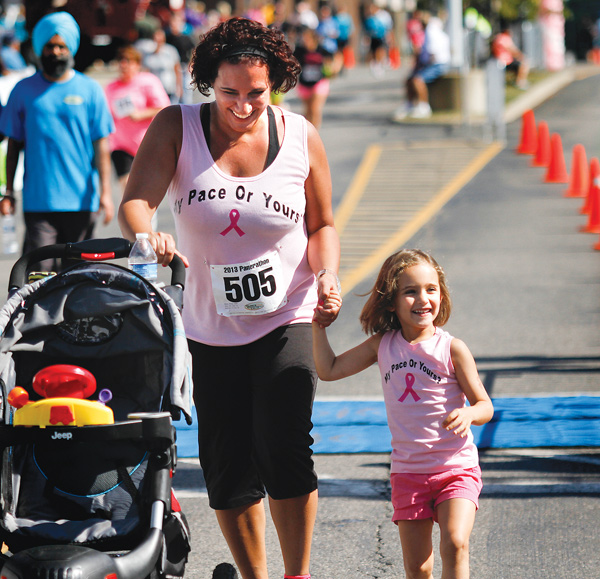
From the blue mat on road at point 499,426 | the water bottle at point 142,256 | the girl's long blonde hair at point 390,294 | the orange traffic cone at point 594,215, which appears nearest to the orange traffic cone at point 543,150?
the orange traffic cone at point 594,215

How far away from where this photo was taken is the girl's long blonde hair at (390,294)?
379cm

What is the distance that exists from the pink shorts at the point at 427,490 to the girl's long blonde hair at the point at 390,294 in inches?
21.6

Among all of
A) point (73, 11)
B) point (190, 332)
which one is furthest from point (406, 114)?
point (190, 332)

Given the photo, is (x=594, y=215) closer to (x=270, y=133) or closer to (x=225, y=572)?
(x=270, y=133)

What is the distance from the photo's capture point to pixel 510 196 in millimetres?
14188

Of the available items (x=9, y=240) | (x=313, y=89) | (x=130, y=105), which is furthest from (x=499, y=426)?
(x=313, y=89)

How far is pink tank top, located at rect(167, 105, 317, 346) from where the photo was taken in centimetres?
367

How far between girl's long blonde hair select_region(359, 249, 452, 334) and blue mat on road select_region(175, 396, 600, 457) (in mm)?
1874

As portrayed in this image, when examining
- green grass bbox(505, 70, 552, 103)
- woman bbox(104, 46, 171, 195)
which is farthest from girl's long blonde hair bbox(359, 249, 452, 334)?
green grass bbox(505, 70, 552, 103)

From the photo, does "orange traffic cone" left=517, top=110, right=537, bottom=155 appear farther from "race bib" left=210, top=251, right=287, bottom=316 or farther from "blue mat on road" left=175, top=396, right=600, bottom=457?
"race bib" left=210, top=251, right=287, bottom=316

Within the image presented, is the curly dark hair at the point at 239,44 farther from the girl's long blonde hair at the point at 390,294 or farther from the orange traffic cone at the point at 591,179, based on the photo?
the orange traffic cone at the point at 591,179

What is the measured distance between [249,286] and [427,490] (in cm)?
91

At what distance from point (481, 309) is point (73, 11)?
12912 millimetres

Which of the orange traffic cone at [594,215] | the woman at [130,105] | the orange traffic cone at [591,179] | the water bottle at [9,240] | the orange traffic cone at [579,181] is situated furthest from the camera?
the orange traffic cone at [579,181]
